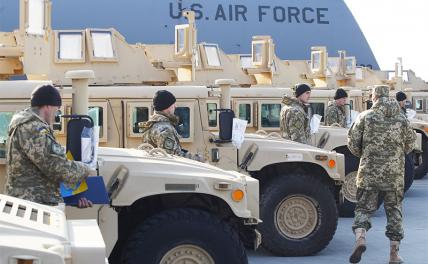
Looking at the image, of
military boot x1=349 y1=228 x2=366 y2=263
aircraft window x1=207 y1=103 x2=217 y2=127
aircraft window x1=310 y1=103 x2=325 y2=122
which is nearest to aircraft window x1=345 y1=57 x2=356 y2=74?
aircraft window x1=310 y1=103 x2=325 y2=122

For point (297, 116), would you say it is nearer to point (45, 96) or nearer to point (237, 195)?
point (237, 195)

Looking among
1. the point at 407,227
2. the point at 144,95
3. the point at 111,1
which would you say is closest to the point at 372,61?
the point at 111,1

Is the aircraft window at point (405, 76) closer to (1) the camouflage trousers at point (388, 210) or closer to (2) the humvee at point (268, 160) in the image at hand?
(2) the humvee at point (268, 160)

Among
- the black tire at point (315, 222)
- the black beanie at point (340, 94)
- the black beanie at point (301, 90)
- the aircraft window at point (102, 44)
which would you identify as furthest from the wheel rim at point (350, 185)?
the aircraft window at point (102, 44)

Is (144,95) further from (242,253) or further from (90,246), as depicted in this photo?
(90,246)

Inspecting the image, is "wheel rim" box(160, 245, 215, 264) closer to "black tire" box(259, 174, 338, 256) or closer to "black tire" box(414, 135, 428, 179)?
"black tire" box(259, 174, 338, 256)

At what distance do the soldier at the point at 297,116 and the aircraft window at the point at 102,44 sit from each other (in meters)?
2.34

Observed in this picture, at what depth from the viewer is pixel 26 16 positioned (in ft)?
25.8

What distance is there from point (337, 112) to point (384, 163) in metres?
4.24

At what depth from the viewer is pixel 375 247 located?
920 centimetres

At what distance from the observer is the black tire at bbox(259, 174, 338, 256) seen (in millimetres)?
8633

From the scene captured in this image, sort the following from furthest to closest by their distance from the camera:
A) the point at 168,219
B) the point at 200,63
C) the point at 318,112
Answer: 1. the point at 200,63
2. the point at 318,112
3. the point at 168,219

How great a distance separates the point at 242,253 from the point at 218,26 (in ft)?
73.7

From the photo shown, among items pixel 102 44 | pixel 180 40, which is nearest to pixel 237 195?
pixel 102 44
